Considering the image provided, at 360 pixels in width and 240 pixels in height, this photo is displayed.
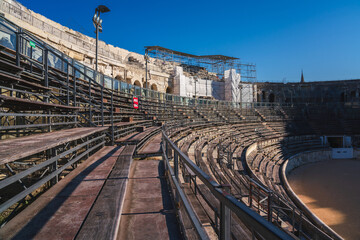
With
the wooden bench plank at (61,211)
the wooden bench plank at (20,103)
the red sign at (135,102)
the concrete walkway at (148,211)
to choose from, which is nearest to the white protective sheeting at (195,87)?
the red sign at (135,102)

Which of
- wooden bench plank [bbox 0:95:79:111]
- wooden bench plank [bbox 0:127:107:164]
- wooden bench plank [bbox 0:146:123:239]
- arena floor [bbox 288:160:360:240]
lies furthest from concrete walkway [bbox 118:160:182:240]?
arena floor [bbox 288:160:360:240]

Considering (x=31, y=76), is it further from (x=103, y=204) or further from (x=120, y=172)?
(x=103, y=204)

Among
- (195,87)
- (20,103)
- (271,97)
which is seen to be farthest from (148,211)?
(271,97)

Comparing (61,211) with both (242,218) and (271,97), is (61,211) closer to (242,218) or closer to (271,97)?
(242,218)

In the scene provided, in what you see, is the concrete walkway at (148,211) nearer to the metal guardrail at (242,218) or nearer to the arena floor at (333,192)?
the metal guardrail at (242,218)

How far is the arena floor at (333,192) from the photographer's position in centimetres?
1168

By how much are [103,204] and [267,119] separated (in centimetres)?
3500

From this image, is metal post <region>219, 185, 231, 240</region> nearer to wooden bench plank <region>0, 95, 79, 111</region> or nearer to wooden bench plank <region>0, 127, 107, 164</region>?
wooden bench plank <region>0, 127, 107, 164</region>

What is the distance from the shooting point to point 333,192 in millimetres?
16078

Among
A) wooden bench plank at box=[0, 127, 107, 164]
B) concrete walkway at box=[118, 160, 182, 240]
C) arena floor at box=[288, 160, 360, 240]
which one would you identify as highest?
wooden bench plank at box=[0, 127, 107, 164]

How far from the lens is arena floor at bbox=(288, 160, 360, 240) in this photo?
11678mm

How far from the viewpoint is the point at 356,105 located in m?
37.8

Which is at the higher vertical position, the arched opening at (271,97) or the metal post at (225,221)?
the arched opening at (271,97)

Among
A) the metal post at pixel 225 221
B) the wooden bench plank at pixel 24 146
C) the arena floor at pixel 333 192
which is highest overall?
the wooden bench plank at pixel 24 146
